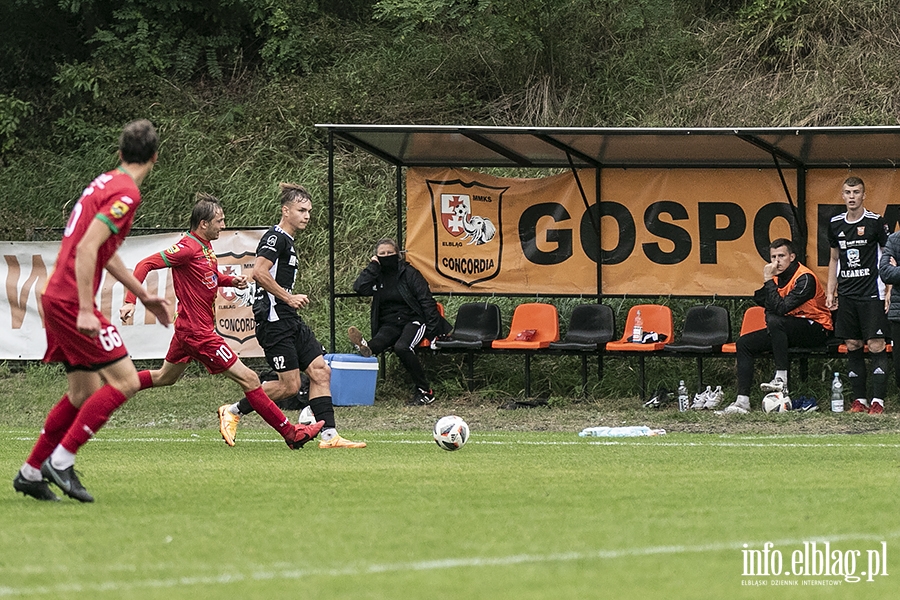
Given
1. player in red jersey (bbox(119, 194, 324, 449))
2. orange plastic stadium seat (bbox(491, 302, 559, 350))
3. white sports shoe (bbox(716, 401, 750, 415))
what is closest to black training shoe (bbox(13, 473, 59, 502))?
player in red jersey (bbox(119, 194, 324, 449))

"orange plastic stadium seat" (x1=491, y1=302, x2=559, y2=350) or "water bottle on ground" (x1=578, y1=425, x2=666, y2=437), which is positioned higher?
"orange plastic stadium seat" (x1=491, y1=302, x2=559, y2=350)

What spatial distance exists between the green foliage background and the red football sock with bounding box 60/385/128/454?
11.9m

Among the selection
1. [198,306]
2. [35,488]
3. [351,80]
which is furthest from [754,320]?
[351,80]

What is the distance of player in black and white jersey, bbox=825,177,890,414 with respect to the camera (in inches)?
543

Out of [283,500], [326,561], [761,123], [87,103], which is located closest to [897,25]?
[761,123]

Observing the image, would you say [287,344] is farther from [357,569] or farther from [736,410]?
[357,569]

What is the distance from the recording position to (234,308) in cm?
1717

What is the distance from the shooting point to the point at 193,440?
1151cm

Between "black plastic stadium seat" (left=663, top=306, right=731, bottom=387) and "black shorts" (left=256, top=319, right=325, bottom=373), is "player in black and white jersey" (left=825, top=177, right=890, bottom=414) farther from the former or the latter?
"black shorts" (left=256, top=319, right=325, bottom=373)

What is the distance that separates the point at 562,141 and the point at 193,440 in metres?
6.13

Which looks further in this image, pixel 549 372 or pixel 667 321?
pixel 549 372

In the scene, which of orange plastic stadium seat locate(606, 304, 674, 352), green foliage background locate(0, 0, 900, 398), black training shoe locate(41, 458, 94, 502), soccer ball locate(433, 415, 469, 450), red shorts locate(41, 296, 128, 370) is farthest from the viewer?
green foliage background locate(0, 0, 900, 398)

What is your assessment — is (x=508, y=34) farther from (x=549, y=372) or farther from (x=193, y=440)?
(x=193, y=440)

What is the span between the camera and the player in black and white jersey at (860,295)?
13.8 meters
